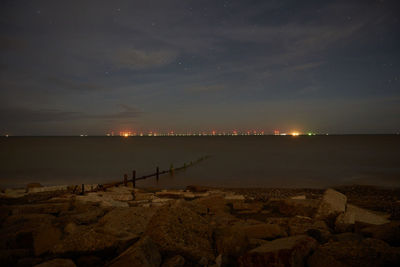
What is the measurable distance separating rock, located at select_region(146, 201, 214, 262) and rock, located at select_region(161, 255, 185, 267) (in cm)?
20

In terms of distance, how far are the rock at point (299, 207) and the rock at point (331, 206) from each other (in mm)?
463

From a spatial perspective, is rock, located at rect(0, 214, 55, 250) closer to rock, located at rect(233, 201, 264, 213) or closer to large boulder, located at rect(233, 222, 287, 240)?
large boulder, located at rect(233, 222, 287, 240)

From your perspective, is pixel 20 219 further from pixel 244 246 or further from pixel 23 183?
pixel 23 183

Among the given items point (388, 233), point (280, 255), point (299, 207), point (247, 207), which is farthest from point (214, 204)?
point (280, 255)

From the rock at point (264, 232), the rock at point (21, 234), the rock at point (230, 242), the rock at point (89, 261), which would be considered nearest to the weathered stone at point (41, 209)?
the rock at point (21, 234)

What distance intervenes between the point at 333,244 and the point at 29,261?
5.27 metres

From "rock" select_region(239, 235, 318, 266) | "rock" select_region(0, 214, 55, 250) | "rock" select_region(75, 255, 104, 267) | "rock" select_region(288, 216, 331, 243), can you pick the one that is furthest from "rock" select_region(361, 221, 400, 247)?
"rock" select_region(0, 214, 55, 250)

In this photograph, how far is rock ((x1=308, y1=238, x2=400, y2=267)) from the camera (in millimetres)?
3936

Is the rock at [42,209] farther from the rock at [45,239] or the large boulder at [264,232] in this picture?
the large boulder at [264,232]

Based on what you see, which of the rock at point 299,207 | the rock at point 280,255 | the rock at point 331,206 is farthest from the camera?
the rock at point 299,207

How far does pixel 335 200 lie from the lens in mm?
8055

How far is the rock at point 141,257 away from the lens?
377cm

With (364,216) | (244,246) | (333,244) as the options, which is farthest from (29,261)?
(364,216)

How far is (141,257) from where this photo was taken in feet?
12.5
